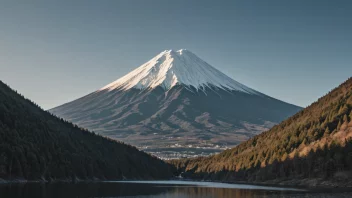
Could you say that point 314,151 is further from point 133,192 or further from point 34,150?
point 34,150

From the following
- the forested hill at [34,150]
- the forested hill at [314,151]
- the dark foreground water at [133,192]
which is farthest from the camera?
the forested hill at [34,150]

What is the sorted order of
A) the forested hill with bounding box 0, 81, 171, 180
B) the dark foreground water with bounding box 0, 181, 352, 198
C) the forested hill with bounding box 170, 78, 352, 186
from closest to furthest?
the dark foreground water with bounding box 0, 181, 352, 198, the forested hill with bounding box 170, 78, 352, 186, the forested hill with bounding box 0, 81, 171, 180

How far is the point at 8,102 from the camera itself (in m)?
175

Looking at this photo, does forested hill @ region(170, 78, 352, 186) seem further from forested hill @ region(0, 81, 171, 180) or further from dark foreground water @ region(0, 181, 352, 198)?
forested hill @ region(0, 81, 171, 180)

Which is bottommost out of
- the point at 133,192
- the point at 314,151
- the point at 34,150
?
the point at 133,192

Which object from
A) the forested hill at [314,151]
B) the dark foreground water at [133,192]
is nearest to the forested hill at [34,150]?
the dark foreground water at [133,192]

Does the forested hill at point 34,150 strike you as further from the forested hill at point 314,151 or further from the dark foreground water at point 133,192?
the forested hill at point 314,151

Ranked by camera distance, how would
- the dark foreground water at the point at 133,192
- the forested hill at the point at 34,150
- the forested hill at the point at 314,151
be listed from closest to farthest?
the dark foreground water at the point at 133,192
the forested hill at the point at 314,151
the forested hill at the point at 34,150

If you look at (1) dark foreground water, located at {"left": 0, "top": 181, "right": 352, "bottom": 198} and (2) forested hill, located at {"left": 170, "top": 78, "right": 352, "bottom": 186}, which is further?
(2) forested hill, located at {"left": 170, "top": 78, "right": 352, "bottom": 186}

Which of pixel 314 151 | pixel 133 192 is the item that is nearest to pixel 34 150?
pixel 133 192

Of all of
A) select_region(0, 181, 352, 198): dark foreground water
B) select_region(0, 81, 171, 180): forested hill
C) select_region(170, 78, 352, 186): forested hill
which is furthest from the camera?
select_region(0, 81, 171, 180): forested hill

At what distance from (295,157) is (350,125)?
1853 centimetres

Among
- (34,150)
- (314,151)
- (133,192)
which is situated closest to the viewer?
(133,192)

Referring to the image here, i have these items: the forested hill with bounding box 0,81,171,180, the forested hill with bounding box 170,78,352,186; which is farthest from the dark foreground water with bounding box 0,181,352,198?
the forested hill with bounding box 0,81,171,180
